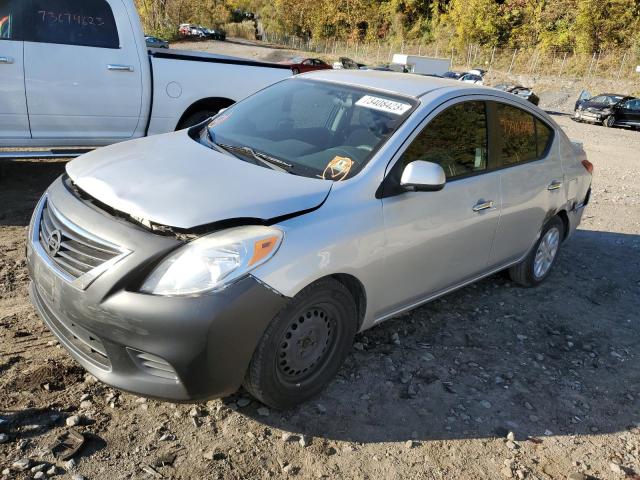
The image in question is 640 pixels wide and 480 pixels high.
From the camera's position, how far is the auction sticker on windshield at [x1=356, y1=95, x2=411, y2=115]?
11.6 ft

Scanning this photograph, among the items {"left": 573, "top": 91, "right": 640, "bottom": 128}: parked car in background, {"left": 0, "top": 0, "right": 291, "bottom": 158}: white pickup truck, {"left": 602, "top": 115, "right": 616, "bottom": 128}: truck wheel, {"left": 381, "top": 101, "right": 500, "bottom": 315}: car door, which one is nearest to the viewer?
{"left": 381, "top": 101, "right": 500, "bottom": 315}: car door

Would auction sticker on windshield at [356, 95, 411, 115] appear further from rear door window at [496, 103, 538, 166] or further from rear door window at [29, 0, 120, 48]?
rear door window at [29, 0, 120, 48]

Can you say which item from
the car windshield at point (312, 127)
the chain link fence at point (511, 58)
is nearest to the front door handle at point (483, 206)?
the car windshield at point (312, 127)

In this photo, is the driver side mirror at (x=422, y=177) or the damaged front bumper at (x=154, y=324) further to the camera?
the driver side mirror at (x=422, y=177)

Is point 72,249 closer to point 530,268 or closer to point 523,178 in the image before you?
point 523,178

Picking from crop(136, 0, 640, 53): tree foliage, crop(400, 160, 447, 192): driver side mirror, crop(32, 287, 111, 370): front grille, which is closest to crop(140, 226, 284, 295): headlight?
crop(32, 287, 111, 370): front grille

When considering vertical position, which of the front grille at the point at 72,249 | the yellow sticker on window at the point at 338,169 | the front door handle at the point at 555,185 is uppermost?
the yellow sticker on window at the point at 338,169

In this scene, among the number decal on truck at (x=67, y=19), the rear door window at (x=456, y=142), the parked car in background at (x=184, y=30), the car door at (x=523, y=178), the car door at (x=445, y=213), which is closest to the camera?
the car door at (x=445, y=213)

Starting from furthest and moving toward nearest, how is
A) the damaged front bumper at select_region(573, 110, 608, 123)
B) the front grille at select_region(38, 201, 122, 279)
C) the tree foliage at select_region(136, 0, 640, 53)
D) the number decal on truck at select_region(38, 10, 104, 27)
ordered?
the tree foliage at select_region(136, 0, 640, 53)
the damaged front bumper at select_region(573, 110, 608, 123)
the number decal on truck at select_region(38, 10, 104, 27)
the front grille at select_region(38, 201, 122, 279)

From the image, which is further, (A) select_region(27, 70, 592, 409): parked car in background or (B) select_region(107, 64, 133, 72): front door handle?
(B) select_region(107, 64, 133, 72): front door handle

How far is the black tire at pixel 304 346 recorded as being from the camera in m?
2.73

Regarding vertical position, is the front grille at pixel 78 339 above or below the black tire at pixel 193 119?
below

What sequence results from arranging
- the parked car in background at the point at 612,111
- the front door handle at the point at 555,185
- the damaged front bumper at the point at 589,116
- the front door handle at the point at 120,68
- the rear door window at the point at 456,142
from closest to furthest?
the rear door window at the point at 456,142
the front door handle at the point at 555,185
the front door handle at the point at 120,68
the parked car in background at the point at 612,111
the damaged front bumper at the point at 589,116

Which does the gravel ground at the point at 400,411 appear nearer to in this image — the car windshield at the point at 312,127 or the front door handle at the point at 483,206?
the front door handle at the point at 483,206
